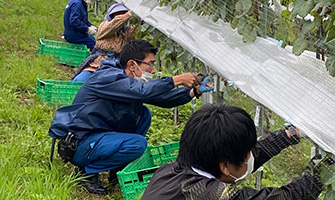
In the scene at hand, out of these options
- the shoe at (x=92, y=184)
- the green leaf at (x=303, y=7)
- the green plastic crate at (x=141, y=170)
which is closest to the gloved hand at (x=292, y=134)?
the green leaf at (x=303, y=7)

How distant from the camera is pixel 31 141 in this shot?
425 cm

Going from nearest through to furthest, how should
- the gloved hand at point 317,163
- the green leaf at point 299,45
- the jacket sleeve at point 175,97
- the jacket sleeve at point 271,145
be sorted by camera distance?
1. the gloved hand at point 317,163
2. the green leaf at point 299,45
3. the jacket sleeve at point 271,145
4. the jacket sleeve at point 175,97

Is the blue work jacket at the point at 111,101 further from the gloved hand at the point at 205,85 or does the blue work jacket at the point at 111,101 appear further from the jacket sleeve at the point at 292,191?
the jacket sleeve at the point at 292,191

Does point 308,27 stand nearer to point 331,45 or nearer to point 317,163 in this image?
point 331,45

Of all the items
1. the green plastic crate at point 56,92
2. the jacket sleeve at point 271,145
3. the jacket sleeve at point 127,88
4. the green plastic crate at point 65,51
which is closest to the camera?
the jacket sleeve at point 271,145

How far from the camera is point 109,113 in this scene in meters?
3.59

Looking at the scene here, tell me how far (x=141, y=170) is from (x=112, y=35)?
226cm

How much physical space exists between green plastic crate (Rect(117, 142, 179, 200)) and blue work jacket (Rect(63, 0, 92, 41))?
3672 millimetres

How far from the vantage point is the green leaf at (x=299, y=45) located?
2.18m

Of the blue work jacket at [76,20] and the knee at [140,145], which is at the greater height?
the knee at [140,145]

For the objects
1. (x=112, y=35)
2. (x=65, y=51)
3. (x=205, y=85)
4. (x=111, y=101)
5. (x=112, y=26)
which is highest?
(x=205, y=85)

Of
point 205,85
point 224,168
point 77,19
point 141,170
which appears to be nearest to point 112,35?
point 77,19

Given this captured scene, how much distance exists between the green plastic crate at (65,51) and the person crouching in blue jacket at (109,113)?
3705mm

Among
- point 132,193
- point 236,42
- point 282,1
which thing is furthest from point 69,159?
point 282,1
